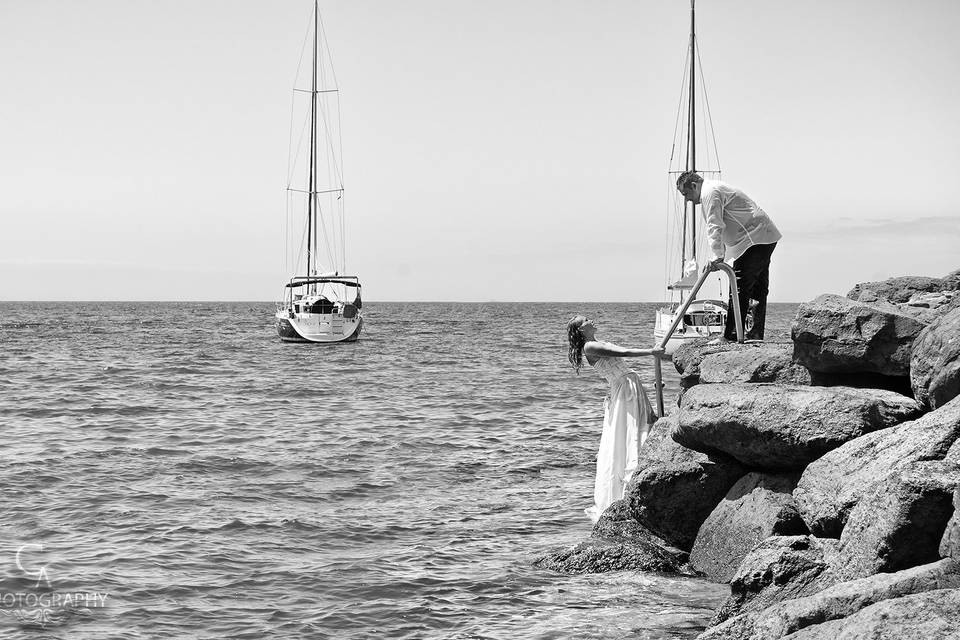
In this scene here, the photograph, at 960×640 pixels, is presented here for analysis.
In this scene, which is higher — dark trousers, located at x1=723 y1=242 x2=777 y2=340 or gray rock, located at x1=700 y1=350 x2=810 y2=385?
dark trousers, located at x1=723 y1=242 x2=777 y2=340

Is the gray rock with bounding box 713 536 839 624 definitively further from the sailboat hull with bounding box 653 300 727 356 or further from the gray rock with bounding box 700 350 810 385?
the sailboat hull with bounding box 653 300 727 356

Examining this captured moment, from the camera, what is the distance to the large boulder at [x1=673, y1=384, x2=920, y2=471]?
23.9ft

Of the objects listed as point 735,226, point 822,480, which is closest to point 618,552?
point 822,480

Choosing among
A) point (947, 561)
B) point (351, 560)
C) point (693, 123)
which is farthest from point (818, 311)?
point (693, 123)

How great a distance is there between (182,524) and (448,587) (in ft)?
12.6

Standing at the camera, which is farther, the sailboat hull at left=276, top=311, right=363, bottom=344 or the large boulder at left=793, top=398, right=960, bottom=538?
the sailboat hull at left=276, top=311, right=363, bottom=344

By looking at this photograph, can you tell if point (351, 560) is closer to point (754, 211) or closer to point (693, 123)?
point (754, 211)

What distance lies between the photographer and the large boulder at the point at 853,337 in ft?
26.1

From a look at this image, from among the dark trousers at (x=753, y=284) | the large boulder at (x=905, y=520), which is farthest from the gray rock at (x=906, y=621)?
the dark trousers at (x=753, y=284)

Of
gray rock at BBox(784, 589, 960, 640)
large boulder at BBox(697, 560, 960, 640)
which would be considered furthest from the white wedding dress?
gray rock at BBox(784, 589, 960, 640)

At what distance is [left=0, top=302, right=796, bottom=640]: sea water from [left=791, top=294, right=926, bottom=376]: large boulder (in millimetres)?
2211

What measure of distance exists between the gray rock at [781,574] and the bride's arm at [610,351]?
2837 mm

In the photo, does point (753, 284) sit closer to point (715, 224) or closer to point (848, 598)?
point (715, 224)

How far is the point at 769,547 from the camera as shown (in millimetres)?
6754
